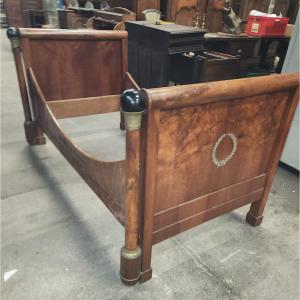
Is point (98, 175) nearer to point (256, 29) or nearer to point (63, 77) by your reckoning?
point (63, 77)

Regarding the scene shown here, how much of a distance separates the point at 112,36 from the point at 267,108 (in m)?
1.38

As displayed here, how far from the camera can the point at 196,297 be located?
120 cm

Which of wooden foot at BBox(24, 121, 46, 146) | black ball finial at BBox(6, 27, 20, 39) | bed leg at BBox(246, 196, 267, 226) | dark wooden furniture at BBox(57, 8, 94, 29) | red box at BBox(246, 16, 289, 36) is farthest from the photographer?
dark wooden furniture at BBox(57, 8, 94, 29)

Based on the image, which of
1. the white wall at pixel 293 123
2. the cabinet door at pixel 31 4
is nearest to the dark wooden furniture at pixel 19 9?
the cabinet door at pixel 31 4

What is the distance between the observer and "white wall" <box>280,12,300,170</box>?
1.90m

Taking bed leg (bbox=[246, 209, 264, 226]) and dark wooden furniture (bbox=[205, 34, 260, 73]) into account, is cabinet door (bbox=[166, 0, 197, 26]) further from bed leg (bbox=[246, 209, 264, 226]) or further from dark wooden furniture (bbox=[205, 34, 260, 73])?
bed leg (bbox=[246, 209, 264, 226])

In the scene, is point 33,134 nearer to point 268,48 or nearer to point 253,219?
point 253,219

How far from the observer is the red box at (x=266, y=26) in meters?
3.28

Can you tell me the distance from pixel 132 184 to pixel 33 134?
1.57 meters

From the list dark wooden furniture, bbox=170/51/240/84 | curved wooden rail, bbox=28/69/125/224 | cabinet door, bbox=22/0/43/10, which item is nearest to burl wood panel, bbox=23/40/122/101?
curved wooden rail, bbox=28/69/125/224

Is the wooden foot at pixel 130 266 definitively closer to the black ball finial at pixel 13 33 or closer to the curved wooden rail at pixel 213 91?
the curved wooden rail at pixel 213 91

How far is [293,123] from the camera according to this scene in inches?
78.2

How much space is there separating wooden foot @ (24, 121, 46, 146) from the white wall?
5.90 feet

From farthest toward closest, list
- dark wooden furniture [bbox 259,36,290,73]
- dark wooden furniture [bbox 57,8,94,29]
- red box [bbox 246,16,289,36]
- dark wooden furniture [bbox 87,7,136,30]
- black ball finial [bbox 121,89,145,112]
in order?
dark wooden furniture [bbox 57,8,94,29], dark wooden furniture [bbox 87,7,136,30], dark wooden furniture [bbox 259,36,290,73], red box [bbox 246,16,289,36], black ball finial [bbox 121,89,145,112]
